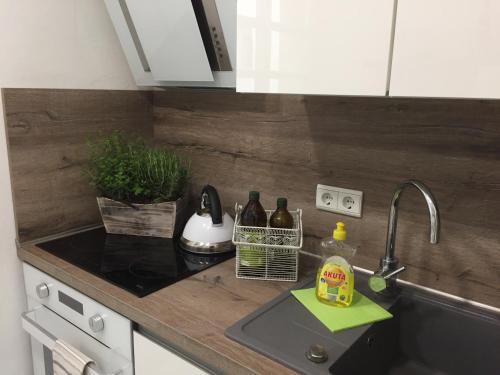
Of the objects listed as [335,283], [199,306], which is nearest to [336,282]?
[335,283]

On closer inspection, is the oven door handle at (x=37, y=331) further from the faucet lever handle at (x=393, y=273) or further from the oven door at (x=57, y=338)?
the faucet lever handle at (x=393, y=273)

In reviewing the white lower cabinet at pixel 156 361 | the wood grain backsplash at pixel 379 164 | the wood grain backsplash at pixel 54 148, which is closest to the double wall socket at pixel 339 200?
the wood grain backsplash at pixel 379 164

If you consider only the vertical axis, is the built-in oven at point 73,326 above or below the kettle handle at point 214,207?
below

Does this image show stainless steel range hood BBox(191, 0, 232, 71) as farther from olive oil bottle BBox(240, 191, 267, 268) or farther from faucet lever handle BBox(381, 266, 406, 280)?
faucet lever handle BBox(381, 266, 406, 280)

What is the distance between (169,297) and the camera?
1.02m

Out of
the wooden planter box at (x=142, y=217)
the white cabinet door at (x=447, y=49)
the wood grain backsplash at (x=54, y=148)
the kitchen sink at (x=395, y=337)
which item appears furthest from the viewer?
the wooden planter box at (x=142, y=217)

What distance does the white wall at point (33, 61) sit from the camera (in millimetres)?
1227

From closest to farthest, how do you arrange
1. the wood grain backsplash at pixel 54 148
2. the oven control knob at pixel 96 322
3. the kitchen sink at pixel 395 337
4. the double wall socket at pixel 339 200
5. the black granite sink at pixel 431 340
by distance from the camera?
the kitchen sink at pixel 395 337 → the black granite sink at pixel 431 340 → the oven control knob at pixel 96 322 → the double wall socket at pixel 339 200 → the wood grain backsplash at pixel 54 148

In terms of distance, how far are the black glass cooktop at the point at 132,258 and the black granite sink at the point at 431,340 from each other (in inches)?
20.9

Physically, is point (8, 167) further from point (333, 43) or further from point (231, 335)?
point (333, 43)

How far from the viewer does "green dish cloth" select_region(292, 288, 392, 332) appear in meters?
0.92

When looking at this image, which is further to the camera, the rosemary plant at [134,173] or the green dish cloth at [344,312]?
the rosemary plant at [134,173]

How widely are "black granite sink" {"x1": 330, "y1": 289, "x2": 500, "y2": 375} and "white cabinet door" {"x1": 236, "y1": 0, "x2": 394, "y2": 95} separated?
579 mm

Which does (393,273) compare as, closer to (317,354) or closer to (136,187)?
(317,354)
